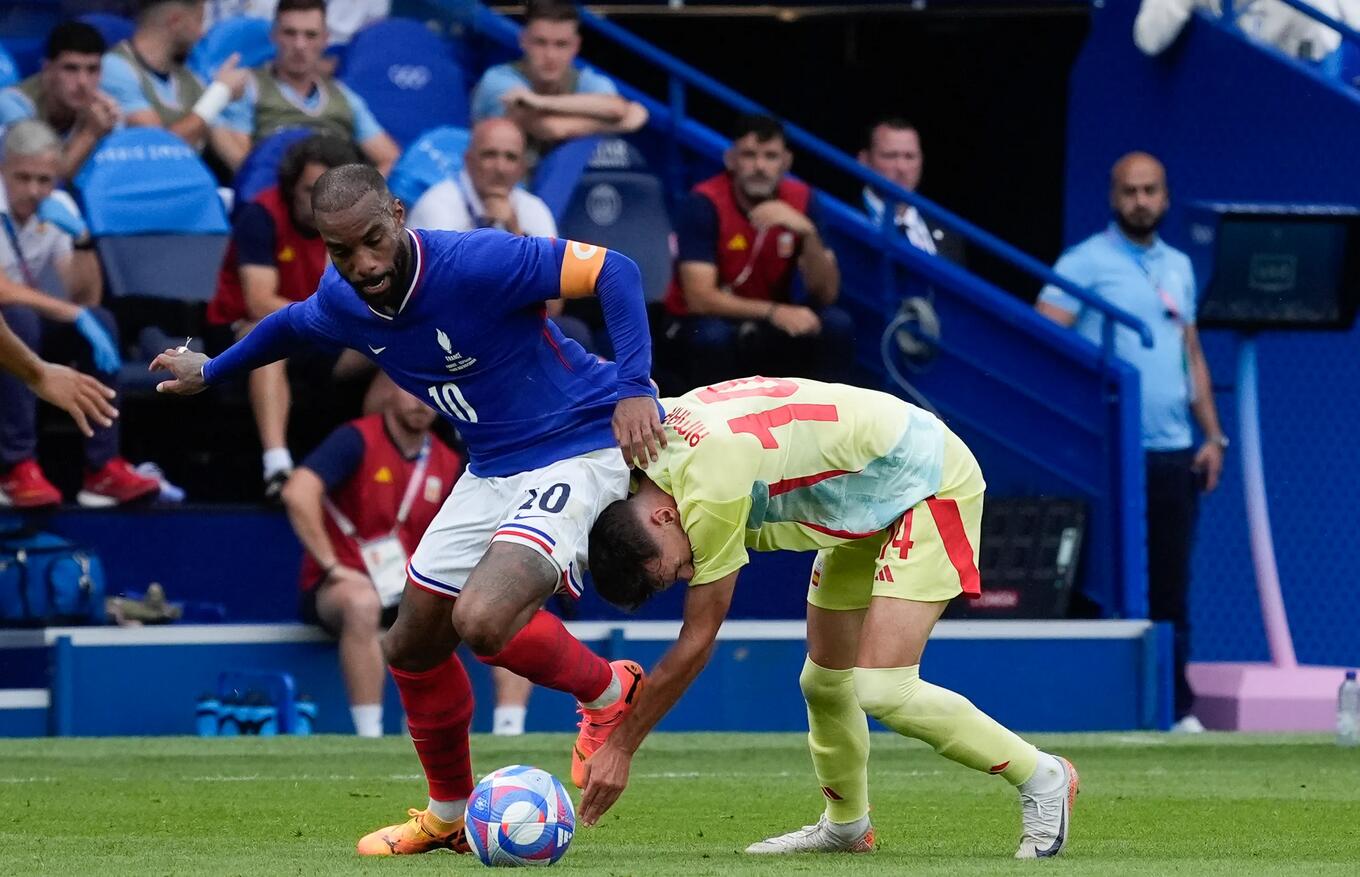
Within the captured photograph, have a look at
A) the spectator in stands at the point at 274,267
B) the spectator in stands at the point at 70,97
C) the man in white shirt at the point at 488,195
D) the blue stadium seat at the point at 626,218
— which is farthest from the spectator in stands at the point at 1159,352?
the spectator in stands at the point at 70,97

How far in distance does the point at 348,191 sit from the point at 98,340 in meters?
4.85

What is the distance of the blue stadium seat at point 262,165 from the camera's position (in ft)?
38.0

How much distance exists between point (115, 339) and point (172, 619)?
1285 mm

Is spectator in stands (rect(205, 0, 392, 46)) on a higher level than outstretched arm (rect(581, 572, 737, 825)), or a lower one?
higher

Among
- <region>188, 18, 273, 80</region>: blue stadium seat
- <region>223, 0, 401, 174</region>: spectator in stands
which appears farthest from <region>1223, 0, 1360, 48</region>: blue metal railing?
<region>188, 18, 273, 80</region>: blue stadium seat

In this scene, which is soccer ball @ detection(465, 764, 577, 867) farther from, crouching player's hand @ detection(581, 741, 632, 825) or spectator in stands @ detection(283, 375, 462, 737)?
spectator in stands @ detection(283, 375, 462, 737)

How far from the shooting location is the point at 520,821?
602 cm

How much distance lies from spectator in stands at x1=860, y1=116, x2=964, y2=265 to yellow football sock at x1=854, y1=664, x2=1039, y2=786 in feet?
22.3

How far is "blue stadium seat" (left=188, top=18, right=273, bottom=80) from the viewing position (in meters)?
12.6

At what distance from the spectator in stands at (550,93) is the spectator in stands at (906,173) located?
1.45 meters

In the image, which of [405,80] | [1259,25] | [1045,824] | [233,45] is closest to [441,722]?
[1045,824]

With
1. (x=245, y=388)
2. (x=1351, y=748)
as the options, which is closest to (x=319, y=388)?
(x=245, y=388)

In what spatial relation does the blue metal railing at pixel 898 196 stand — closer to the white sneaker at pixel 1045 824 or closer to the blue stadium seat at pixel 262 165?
the blue stadium seat at pixel 262 165

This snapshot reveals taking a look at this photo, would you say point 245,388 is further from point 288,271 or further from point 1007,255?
point 1007,255
